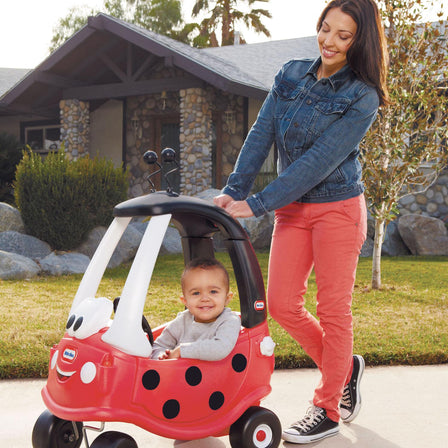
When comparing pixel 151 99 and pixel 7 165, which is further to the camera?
pixel 151 99

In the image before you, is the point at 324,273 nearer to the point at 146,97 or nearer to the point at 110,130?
the point at 146,97

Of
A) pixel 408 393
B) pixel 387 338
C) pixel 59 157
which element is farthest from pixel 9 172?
pixel 408 393

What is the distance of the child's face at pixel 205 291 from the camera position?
2.45m

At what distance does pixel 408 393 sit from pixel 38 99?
43.3 ft

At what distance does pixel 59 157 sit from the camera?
30.6 ft

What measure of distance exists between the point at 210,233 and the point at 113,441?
105 cm

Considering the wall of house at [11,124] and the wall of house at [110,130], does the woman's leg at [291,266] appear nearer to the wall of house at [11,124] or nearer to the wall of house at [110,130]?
the wall of house at [110,130]

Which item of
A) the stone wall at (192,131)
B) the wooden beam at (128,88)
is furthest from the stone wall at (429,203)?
the wooden beam at (128,88)

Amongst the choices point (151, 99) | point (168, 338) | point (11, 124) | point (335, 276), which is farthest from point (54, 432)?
point (11, 124)

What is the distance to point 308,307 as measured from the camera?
5688 millimetres

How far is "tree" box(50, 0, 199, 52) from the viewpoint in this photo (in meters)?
35.5

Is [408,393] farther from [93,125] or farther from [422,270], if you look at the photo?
[93,125]

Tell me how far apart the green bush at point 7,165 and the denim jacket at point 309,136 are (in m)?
11.7

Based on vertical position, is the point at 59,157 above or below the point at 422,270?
above
